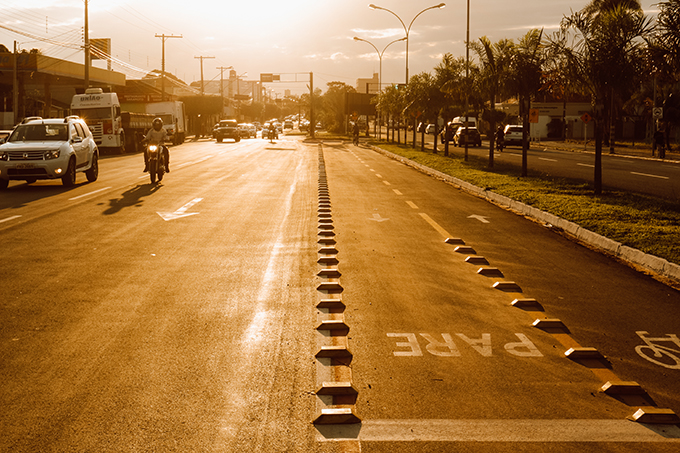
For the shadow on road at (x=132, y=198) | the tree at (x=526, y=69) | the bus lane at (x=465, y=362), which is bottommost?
the bus lane at (x=465, y=362)

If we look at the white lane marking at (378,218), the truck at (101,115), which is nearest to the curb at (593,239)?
the white lane marking at (378,218)

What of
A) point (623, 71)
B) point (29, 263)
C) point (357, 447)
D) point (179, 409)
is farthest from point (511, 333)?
point (623, 71)

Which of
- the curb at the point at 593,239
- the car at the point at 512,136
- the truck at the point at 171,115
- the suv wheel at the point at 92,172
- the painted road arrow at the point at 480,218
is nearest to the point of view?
the curb at the point at 593,239

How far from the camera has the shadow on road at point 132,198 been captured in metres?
13.4

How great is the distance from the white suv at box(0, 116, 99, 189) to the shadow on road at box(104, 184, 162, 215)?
6.77 feet

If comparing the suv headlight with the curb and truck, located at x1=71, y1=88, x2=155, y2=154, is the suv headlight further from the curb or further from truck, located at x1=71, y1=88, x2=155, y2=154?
truck, located at x1=71, y1=88, x2=155, y2=154

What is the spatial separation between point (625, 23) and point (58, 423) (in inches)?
576

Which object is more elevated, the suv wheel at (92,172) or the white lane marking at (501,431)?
the suv wheel at (92,172)

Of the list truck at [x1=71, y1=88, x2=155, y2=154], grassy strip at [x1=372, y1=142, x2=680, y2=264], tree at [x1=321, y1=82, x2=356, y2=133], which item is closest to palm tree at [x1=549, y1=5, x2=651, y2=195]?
grassy strip at [x1=372, y1=142, x2=680, y2=264]

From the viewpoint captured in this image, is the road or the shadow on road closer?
the road

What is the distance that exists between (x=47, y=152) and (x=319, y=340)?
14354mm

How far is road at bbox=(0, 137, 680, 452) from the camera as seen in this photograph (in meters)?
3.90

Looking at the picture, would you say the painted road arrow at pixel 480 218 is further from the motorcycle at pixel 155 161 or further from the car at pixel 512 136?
the car at pixel 512 136

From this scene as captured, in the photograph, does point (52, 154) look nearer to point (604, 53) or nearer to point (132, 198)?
point (132, 198)
